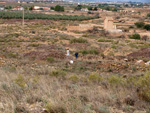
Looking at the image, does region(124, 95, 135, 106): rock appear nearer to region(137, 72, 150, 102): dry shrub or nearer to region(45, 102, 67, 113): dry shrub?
region(137, 72, 150, 102): dry shrub

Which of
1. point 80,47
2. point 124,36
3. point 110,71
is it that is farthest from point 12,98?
point 124,36

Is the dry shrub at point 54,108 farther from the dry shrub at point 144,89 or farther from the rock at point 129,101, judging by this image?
the dry shrub at point 144,89

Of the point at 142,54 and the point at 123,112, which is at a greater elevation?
the point at 123,112

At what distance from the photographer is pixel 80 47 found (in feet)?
71.5

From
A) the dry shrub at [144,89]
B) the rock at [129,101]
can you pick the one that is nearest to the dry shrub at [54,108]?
the rock at [129,101]

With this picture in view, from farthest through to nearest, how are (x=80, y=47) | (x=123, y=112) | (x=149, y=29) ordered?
(x=149, y=29), (x=80, y=47), (x=123, y=112)

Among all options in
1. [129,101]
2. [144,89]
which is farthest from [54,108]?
[144,89]

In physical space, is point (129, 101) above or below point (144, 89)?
below

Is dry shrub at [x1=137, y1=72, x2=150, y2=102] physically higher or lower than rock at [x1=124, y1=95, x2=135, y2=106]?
higher

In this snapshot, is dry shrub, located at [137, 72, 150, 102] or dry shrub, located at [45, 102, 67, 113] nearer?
dry shrub, located at [45, 102, 67, 113]

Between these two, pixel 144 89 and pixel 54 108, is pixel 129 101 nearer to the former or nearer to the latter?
pixel 144 89

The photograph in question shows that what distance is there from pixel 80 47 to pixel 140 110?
17.4m

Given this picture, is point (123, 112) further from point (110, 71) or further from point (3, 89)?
point (110, 71)

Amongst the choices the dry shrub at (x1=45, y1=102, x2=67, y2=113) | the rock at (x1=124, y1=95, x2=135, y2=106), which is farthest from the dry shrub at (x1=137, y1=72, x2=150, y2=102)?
the dry shrub at (x1=45, y1=102, x2=67, y2=113)
